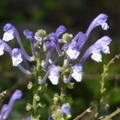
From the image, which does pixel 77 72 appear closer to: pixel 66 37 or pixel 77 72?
pixel 77 72

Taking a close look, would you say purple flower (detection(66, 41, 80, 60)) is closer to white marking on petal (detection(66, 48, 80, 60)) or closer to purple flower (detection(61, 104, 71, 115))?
white marking on petal (detection(66, 48, 80, 60))

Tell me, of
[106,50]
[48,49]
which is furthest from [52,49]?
[106,50]

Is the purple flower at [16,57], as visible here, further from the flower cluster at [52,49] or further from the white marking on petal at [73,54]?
the white marking on petal at [73,54]

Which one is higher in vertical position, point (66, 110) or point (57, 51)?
point (57, 51)

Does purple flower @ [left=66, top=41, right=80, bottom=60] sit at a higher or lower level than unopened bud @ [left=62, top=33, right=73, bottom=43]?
lower

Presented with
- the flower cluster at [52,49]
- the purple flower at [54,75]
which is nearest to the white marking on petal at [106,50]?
the flower cluster at [52,49]

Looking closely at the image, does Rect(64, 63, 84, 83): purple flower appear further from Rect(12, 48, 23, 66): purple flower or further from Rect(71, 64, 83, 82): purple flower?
Rect(12, 48, 23, 66): purple flower

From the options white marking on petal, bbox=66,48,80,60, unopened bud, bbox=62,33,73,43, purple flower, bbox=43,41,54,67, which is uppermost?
unopened bud, bbox=62,33,73,43

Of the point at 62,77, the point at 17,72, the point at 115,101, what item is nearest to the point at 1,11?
the point at 17,72

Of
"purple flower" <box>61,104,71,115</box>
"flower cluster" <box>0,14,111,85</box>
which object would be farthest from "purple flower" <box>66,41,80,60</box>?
"purple flower" <box>61,104,71,115</box>

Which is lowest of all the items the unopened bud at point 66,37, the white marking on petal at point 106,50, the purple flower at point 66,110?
the purple flower at point 66,110

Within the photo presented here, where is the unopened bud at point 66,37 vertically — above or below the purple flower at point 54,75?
above
